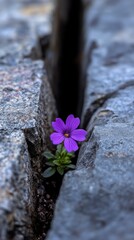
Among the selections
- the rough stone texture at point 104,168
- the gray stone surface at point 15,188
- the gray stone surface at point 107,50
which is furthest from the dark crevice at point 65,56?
the gray stone surface at point 15,188

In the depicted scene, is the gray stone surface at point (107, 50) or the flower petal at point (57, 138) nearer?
the flower petal at point (57, 138)

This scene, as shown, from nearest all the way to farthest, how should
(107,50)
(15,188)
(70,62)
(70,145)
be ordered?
(15,188)
(70,145)
(107,50)
(70,62)

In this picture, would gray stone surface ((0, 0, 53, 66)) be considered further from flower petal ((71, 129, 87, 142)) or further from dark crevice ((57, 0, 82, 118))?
flower petal ((71, 129, 87, 142))

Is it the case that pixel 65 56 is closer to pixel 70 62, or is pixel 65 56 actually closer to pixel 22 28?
pixel 70 62

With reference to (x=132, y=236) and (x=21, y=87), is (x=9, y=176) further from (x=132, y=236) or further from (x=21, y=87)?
(x=21, y=87)

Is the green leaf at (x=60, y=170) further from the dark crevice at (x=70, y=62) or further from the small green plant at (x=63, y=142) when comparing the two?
the dark crevice at (x=70, y=62)

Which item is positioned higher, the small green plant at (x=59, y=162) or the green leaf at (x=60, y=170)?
the small green plant at (x=59, y=162)

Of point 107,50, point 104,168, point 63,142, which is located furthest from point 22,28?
point 104,168
